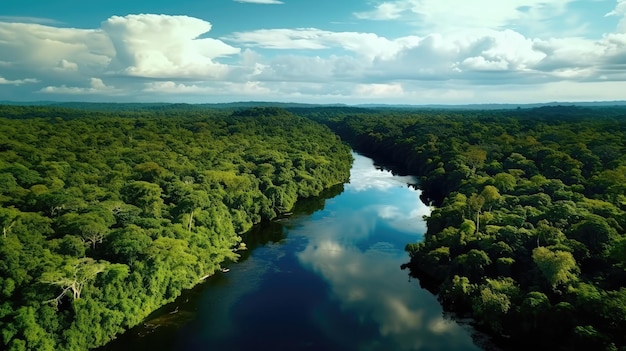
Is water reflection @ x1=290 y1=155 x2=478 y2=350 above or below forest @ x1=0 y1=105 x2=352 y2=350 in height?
below

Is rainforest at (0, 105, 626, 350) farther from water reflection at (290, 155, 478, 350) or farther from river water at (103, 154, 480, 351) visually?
water reflection at (290, 155, 478, 350)

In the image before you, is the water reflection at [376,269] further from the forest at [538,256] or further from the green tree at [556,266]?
the green tree at [556,266]

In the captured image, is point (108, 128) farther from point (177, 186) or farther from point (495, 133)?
point (495, 133)

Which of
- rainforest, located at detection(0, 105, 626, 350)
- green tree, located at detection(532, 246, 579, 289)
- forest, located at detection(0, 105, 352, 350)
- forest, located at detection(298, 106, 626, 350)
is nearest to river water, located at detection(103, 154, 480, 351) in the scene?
rainforest, located at detection(0, 105, 626, 350)

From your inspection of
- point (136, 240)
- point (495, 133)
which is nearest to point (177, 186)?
point (136, 240)

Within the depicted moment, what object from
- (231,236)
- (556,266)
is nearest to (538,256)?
(556,266)
